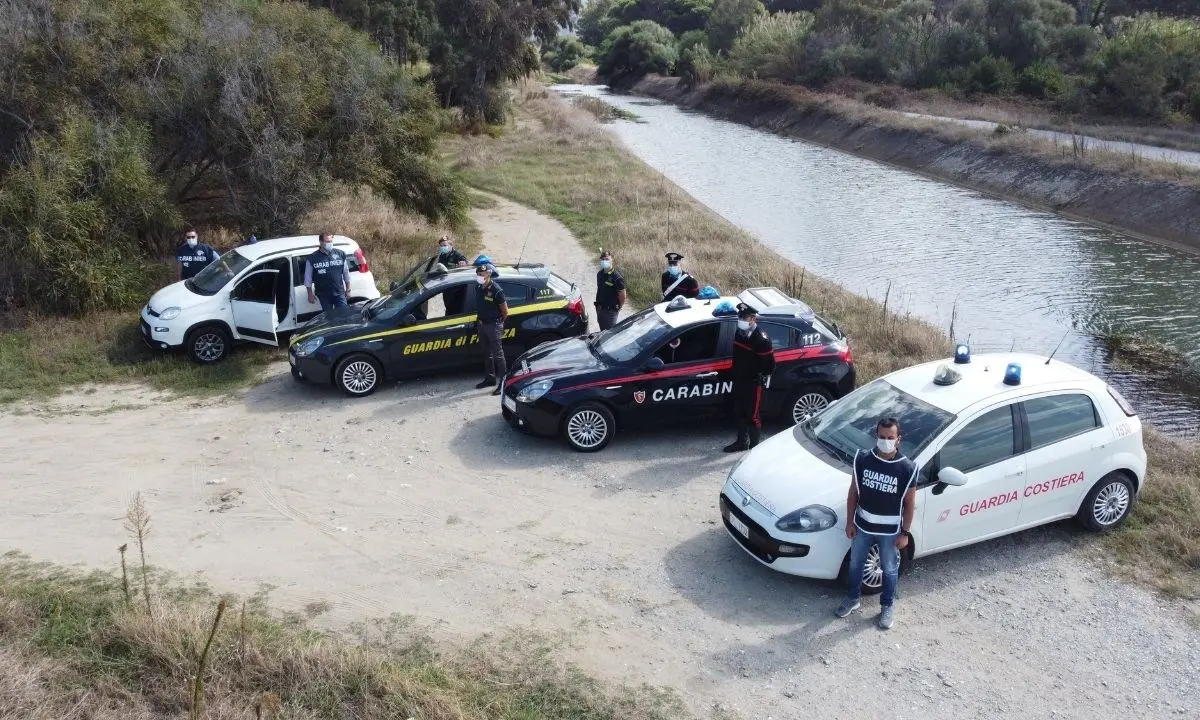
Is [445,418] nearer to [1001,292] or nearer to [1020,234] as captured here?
[1001,292]

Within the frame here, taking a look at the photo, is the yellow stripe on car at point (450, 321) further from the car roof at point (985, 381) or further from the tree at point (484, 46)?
the tree at point (484, 46)

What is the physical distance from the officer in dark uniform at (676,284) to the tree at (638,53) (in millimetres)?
78127

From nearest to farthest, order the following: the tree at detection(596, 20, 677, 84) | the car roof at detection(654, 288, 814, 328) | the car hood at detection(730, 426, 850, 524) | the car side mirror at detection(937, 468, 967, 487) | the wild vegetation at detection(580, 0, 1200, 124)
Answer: the car side mirror at detection(937, 468, 967, 487), the car hood at detection(730, 426, 850, 524), the car roof at detection(654, 288, 814, 328), the wild vegetation at detection(580, 0, 1200, 124), the tree at detection(596, 20, 677, 84)

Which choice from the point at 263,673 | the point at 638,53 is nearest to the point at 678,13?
the point at 638,53

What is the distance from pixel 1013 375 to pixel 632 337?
172 inches

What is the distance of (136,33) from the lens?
18406 mm

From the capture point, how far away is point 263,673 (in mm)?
6289

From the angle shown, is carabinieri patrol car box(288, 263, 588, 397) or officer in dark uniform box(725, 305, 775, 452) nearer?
officer in dark uniform box(725, 305, 775, 452)

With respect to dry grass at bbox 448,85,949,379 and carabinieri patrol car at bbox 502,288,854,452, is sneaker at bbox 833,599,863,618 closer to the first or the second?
carabinieri patrol car at bbox 502,288,854,452

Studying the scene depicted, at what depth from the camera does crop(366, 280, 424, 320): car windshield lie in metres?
12.8

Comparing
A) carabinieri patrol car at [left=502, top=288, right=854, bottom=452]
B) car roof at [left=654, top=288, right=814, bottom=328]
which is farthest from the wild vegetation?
carabinieri patrol car at [left=502, top=288, right=854, bottom=452]

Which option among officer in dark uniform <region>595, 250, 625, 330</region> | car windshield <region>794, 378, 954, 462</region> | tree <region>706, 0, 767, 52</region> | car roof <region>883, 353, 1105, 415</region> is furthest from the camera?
tree <region>706, 0, 767, 52</region>

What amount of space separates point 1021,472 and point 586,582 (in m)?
3.73

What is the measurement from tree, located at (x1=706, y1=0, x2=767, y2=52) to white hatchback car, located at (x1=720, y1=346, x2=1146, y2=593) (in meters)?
81.8
